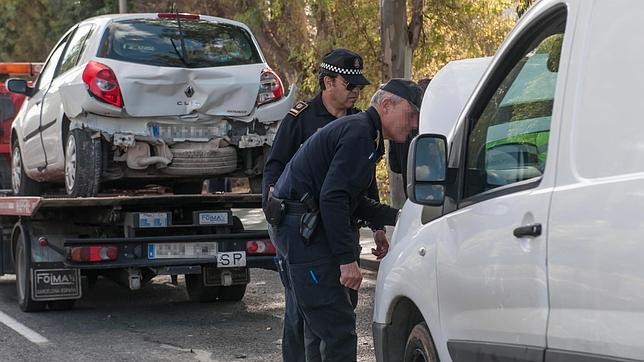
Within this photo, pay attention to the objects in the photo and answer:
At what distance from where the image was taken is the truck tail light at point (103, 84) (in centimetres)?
910

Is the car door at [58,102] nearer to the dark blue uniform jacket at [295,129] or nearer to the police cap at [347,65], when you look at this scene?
the dark blue uniform jacket at [295,129]

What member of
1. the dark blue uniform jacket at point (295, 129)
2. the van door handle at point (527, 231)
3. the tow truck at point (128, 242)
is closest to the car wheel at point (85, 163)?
the tow truck at point (128, 242)

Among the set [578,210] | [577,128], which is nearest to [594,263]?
[578,210]

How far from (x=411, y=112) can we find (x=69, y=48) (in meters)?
5.97

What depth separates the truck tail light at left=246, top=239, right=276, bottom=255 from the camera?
29.9 ft

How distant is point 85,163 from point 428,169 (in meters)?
5.31

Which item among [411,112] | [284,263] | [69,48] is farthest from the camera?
[69,48]

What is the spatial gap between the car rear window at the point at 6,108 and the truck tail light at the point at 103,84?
21.4ft

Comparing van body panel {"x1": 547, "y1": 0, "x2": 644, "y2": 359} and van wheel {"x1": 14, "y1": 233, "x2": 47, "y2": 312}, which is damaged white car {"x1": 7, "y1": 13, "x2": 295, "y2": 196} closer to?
van wheel {"x1": 14, "y1": 233, "x2": 47, "y2": 312}

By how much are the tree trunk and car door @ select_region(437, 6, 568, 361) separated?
336 inches

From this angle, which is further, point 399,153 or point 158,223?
point 158,223

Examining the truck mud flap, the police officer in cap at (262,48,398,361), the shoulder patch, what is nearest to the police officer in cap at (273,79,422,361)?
the police officer in cap at (262,48,398,361)

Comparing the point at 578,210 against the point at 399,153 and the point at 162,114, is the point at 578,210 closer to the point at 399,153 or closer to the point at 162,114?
the point at 399,153

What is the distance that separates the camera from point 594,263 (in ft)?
10.7
